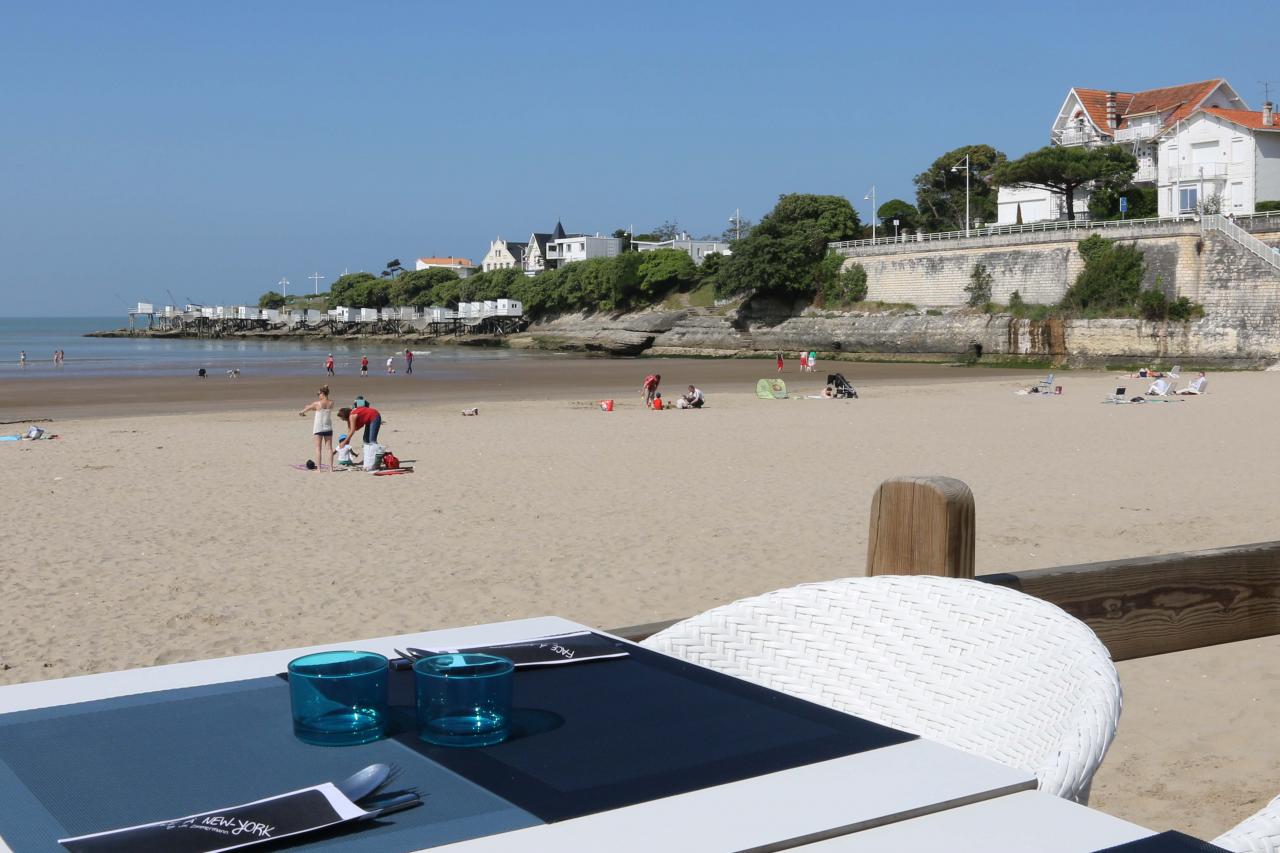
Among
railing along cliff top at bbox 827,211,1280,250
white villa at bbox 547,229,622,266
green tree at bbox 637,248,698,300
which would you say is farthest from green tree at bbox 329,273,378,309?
railing along cliff top at bbox 827,211,1280,250

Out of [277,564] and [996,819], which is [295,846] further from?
[277,564]

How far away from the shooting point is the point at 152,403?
103 ft

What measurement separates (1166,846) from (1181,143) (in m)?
60.9

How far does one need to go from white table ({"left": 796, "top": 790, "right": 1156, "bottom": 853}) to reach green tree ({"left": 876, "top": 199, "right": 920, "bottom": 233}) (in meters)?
77.5

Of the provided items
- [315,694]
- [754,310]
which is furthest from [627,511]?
[754,310]

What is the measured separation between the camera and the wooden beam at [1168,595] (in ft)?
9.91

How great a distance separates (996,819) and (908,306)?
2323 inches

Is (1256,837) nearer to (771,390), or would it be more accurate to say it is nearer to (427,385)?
(771,390)

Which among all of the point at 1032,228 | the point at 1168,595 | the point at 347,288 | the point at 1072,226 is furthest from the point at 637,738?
the point at 347,288

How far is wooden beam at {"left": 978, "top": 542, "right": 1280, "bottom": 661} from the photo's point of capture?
3.02 meters

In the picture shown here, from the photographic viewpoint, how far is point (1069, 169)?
55250 mm

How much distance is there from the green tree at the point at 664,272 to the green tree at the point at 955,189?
1512 centimetres

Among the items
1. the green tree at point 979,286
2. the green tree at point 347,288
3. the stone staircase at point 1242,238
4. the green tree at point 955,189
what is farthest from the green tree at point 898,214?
the green tree at point 347,288

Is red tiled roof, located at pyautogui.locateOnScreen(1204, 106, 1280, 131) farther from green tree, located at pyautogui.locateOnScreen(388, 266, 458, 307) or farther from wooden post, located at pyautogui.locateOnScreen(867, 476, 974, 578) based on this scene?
green tree, located at pyautogui.locateOnScreen(388, 266, 458, 307)
